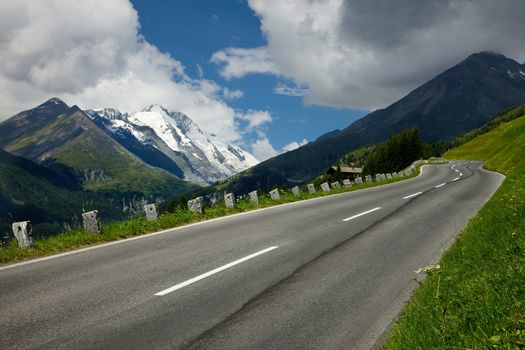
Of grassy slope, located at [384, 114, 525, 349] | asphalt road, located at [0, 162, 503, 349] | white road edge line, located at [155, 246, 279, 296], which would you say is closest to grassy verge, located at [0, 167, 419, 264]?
asphalt road, located at [0, 162, 503, 349]

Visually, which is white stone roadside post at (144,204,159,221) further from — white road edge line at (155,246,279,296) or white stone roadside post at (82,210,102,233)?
white road edge line at (155,246,279,296)

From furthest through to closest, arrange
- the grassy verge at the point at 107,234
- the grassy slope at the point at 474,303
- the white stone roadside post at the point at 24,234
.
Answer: the white stone roadside post at the point at 24,234
the grassy verge at the point at 107,234
the grassy slope at the point at 474,303

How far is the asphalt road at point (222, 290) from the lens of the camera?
17.8 feet

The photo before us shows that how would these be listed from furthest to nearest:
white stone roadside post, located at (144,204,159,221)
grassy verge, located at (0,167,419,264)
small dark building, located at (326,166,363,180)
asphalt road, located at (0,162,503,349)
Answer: small dark building, located at (326,166,363,180), white stone roadside post, located at (144,204,159,221), grassy verge, located at (0,167,419,264), asphalt road, located at (0,162,503,349)

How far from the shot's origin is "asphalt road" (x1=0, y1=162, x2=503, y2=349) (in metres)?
5.42

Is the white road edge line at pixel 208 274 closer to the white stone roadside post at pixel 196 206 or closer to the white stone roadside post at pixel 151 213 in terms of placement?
the white stone roadside post at pixel 151 213

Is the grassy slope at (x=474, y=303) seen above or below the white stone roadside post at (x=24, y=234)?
below

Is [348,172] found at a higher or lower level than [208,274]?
lower

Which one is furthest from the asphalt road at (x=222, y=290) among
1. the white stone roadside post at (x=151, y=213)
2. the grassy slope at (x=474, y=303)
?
the white stone roadside post at (x=151, y=213)

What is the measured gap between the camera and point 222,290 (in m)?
7.13

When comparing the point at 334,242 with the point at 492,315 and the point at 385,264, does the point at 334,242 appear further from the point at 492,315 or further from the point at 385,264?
the point at 492,315

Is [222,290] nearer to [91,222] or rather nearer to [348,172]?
[91,222]

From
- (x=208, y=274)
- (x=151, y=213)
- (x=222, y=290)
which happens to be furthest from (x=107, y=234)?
(x=222, y=290)

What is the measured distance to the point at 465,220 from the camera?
543 inches
